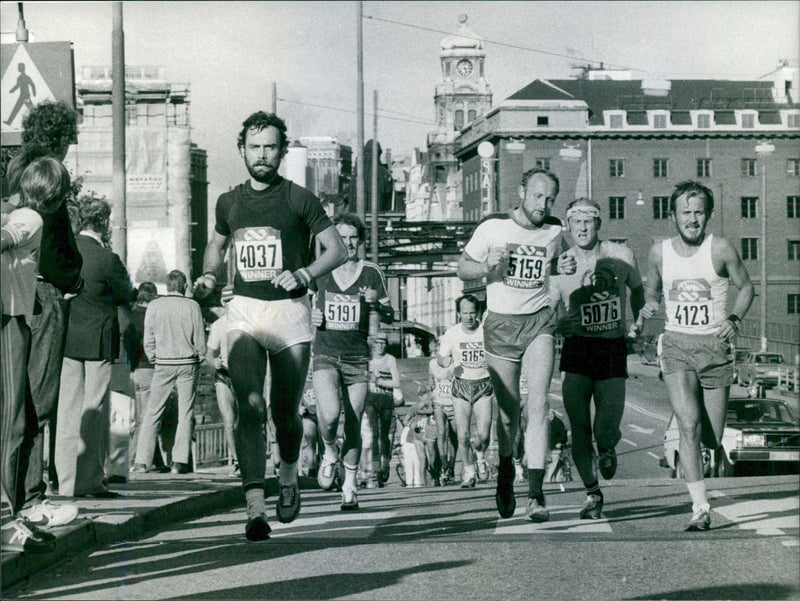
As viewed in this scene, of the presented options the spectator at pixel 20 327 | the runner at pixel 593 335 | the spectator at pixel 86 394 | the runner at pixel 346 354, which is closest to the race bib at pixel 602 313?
the runner at pixel 593 335

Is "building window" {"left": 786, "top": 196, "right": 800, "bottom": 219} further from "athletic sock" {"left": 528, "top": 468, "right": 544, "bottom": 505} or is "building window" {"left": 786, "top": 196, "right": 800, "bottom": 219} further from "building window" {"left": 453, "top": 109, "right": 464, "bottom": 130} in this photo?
"athletic sock" {"left": 528, "top": 468, "right": 544, "bottom": 505}

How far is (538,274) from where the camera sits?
226 inches

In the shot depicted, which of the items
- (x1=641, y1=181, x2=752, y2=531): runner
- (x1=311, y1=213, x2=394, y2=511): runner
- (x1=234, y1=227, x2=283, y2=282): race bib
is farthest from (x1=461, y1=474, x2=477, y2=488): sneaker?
(x1=234, y1=227, x2=283, y2=282): race bib

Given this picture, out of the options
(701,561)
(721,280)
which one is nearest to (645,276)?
(721,280)

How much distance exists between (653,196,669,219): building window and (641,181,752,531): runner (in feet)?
0.56

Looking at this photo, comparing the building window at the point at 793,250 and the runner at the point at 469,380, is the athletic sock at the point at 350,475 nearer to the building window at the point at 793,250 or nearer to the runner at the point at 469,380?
the runner at the point at 469,380

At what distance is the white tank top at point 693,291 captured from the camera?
608 centimetres

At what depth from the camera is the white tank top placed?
6082 mm

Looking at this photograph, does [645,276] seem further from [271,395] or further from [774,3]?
[271,395]

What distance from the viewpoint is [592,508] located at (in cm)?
682

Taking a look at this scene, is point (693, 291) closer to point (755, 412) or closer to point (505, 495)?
point (505, 495)

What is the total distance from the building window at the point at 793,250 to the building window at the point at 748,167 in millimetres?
483

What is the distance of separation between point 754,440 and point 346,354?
4882mm

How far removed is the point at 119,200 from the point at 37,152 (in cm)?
54
